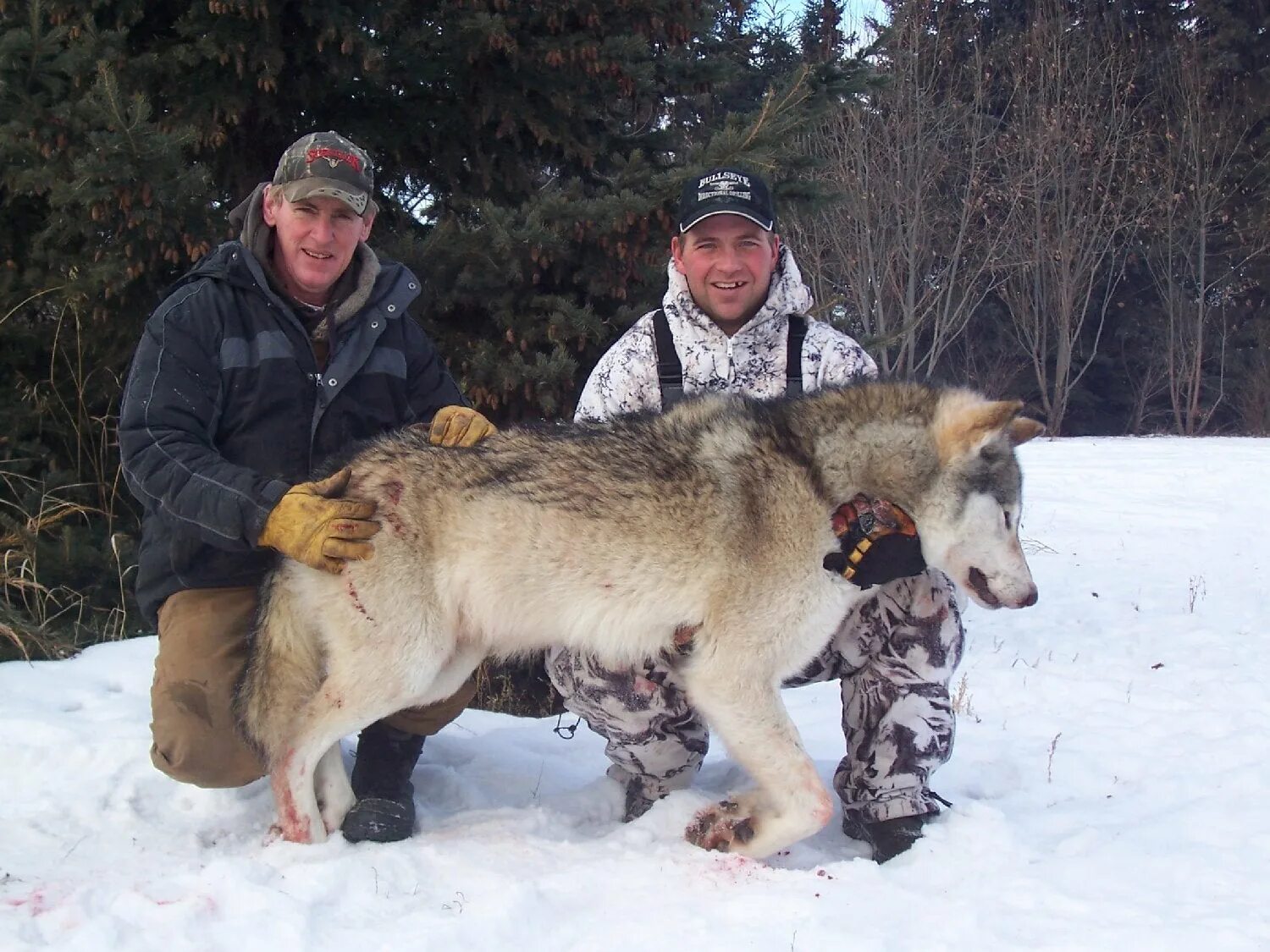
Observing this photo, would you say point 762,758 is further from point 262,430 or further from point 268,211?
point 268,211

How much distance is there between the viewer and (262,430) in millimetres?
3500

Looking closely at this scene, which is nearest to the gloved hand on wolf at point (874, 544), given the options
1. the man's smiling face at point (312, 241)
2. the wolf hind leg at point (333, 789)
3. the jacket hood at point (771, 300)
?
the jacket hood at point (771, 300)

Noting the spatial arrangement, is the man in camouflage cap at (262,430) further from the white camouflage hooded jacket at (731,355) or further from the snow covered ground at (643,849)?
the white camouflage hooded jacket at (731,355)

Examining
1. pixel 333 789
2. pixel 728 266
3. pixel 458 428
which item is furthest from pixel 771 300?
pixel 333 789

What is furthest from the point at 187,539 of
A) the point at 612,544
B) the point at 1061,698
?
the point at 1061,698

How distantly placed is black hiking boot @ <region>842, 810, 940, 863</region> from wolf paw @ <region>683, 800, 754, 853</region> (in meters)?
0.44

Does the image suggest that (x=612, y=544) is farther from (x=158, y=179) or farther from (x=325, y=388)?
(x=158, y=179)

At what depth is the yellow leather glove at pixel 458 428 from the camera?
11.6 ft

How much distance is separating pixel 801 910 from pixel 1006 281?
2262 cm

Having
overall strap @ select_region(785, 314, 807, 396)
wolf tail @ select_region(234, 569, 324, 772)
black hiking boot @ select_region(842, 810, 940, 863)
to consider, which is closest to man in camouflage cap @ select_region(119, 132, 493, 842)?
wolf tail @ select_region(234, 569, 324, 772)

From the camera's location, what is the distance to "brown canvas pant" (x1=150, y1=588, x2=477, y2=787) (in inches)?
125

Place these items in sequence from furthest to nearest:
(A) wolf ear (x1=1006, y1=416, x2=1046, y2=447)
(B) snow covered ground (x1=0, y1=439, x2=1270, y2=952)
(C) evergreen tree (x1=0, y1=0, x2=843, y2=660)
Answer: (C) evergreen tree (x1=0, y1=0, x2=843, y2=660), (A) wolf ear (x1=1006, y1=416, x2=1046, y2=447), (B) snow covered ground (x1=0, y1=439, x2=1270, y2=952)

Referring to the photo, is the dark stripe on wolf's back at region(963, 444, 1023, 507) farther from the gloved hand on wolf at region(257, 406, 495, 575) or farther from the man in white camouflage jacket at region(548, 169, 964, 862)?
the gloved hand on wolf at region(257, 406, 495, 575)

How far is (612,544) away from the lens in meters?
3.13
